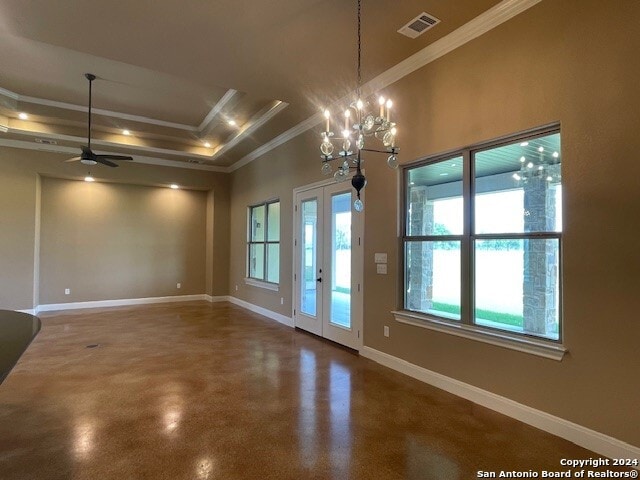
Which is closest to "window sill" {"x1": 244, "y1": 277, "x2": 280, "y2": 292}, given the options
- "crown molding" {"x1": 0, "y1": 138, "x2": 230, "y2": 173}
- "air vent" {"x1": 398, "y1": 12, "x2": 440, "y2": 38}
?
"crown molding" {"x1": 0, "y1": 138, "x2": 230, "y2": 173}

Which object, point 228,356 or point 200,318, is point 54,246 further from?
point 228,356

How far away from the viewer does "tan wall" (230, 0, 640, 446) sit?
2.31 m

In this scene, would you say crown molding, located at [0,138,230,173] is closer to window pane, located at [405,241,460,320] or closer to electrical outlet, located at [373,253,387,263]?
electrical outlet, located at [373,253,387,263]

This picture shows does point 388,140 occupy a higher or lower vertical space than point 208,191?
lower

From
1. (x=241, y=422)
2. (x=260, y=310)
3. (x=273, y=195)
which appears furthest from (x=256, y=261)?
(x=241, y=422)

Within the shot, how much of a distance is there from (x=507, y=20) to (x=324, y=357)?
3990mm

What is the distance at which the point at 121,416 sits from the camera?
2900mm

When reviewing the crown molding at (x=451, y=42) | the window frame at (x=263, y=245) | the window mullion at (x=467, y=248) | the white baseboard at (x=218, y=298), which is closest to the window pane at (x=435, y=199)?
the window mullion at (x=467, y=248)

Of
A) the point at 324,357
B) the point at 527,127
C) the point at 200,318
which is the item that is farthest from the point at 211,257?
the point at 527,127

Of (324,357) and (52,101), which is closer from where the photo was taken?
(324,357)

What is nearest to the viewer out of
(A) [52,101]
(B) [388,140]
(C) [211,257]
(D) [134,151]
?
(B) [388,140]

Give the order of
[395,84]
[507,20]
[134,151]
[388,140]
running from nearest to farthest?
[388,140], [507,20], [395,84], [134,151]

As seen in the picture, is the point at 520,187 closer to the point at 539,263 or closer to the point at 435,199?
A: the point at 539,263

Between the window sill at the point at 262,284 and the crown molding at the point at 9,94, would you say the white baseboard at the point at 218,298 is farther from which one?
the crown molding at the point at 9,94
